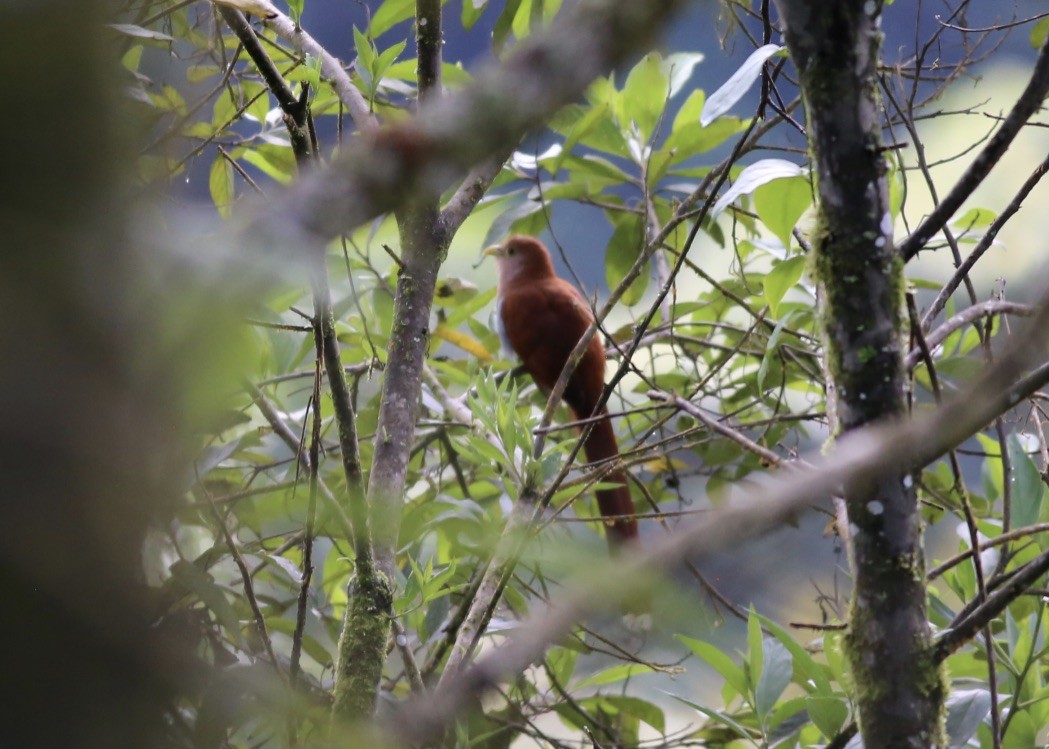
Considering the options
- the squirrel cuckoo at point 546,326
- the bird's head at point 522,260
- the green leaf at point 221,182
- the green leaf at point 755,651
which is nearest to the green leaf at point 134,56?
the green leaf at point 221,182

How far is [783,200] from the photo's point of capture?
1.26 metres

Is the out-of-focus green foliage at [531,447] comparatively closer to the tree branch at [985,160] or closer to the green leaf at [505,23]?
the green leaf at [505,23]

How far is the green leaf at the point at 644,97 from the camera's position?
1862mm

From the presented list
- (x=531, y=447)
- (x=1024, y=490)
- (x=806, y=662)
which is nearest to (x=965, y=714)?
(x=806, y=662)

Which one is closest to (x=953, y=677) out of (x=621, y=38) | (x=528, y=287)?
(x=621, y=38)

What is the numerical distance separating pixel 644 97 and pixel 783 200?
711 mm

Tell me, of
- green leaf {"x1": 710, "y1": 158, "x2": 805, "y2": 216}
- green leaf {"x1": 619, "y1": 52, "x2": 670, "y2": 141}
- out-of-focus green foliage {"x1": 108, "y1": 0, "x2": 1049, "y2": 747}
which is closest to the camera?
out-of-focus green foliage {"x1": 108, "y1": 0, "x2": 1049, "y2": 747}

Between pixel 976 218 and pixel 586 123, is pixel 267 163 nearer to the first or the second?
pixel 586 123

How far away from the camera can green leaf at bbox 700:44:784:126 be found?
40.6 inches

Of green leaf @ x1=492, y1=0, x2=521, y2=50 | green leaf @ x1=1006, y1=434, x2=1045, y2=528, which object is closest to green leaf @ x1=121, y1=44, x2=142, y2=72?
green leaf @ x1=492, y1=0, x2=521, y2=50

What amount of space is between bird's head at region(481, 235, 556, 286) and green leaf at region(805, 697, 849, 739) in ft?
8.42

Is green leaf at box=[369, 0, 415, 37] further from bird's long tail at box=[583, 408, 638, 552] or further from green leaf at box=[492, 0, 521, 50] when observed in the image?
bird's long tail at box=[583, 408, 638, 552]

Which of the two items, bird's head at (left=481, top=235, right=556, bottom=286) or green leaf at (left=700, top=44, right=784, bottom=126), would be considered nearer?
green leaf at (left=700, top=44, right=784, bottom=126)

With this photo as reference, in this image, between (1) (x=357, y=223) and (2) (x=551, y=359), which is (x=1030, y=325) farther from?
(2) (x=551, y=359)
